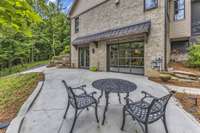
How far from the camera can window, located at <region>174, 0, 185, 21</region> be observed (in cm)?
1208

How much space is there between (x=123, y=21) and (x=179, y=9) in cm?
538

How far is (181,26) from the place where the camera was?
12164 millimetres

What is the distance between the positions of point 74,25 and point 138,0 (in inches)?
333

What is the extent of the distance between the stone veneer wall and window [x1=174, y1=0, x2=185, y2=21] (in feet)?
15.7

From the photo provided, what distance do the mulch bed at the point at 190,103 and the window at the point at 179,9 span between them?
29.9 feet

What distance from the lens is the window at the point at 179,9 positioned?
12.1m

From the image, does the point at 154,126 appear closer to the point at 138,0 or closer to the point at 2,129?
the point at 2,129

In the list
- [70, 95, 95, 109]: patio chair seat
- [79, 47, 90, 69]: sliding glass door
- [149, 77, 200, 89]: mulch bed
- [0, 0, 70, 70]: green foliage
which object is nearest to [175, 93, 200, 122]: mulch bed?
[149, 77, 200, 89]: mulch bed

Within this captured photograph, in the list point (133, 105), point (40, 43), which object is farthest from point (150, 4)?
point (40, 43)

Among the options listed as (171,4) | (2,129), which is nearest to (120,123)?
(2,129)

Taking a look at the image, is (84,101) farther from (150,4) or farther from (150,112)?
(150,4)

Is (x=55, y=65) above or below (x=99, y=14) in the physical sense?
below

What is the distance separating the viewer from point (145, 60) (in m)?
9.16

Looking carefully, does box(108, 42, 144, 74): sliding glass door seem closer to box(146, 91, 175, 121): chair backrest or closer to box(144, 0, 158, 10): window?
box(144, 0, 158, 10): window
